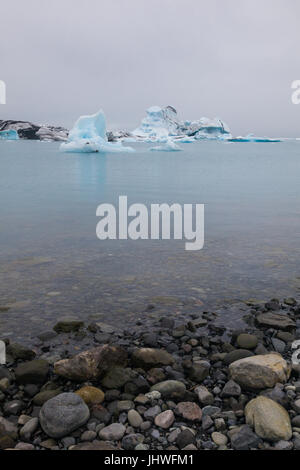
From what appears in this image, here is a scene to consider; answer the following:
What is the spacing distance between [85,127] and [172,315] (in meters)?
58.1

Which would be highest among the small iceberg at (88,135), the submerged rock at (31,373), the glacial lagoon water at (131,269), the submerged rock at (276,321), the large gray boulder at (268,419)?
the small iceberg at (88,135)

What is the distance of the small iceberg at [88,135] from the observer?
5903 centimetres

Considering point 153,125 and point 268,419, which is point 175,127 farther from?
point 268,419

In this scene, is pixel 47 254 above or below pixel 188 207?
below

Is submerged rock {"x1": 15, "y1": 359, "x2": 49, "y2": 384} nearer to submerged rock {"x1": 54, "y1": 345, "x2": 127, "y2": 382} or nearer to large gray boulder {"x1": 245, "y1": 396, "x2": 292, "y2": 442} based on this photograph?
submerged rock {"x1": 54, "y1": 345, "x2": 127, "y2": 382}

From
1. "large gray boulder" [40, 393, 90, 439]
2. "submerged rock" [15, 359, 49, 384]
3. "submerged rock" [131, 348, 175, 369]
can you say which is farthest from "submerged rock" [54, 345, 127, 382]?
"large gray boulder" [40, 393, 90, 439]

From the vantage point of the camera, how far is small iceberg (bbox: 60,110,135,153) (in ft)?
194

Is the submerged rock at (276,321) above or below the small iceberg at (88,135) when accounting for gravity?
below

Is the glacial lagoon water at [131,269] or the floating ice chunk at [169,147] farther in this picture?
the floating ice chunk at [169,147]

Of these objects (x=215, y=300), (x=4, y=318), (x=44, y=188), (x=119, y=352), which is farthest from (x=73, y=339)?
(x=44, y=188)

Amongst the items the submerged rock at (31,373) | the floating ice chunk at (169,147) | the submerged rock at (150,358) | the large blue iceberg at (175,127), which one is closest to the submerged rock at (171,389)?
the submerged rock at (150,358)

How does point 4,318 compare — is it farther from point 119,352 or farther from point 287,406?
point 287,406

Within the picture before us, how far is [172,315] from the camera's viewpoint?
605cm

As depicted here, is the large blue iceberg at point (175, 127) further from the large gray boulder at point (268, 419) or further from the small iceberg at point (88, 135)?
the large gray boulder at point (268, 419)
